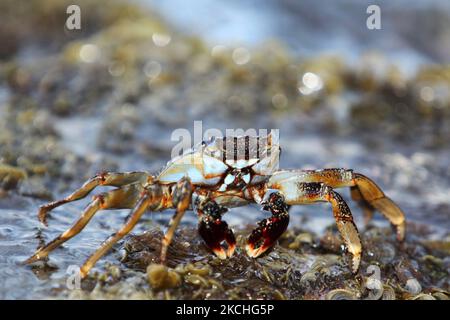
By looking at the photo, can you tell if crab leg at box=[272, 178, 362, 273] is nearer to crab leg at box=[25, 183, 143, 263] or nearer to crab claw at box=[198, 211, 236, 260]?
crab claw at box=[198, 211, 236, 260]

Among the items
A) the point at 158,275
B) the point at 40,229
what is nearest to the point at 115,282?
the point at 158,275

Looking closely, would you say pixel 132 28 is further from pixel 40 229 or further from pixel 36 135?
pixel 40 229

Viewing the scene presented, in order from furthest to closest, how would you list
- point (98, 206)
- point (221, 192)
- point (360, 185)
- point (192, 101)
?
point (192, 101)
point (360, 185)
point (221, 192)
point (98, 206)

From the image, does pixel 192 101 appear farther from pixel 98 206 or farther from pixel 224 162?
pixel 98 206

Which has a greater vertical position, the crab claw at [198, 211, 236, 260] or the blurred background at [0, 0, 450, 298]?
the blurred background at [0, 0, 450, 298]

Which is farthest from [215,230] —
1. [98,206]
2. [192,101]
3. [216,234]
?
[192,101]

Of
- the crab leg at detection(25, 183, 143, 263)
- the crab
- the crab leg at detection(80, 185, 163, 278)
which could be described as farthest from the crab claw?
the crab leg at detection(25, 183, 143, 263)
